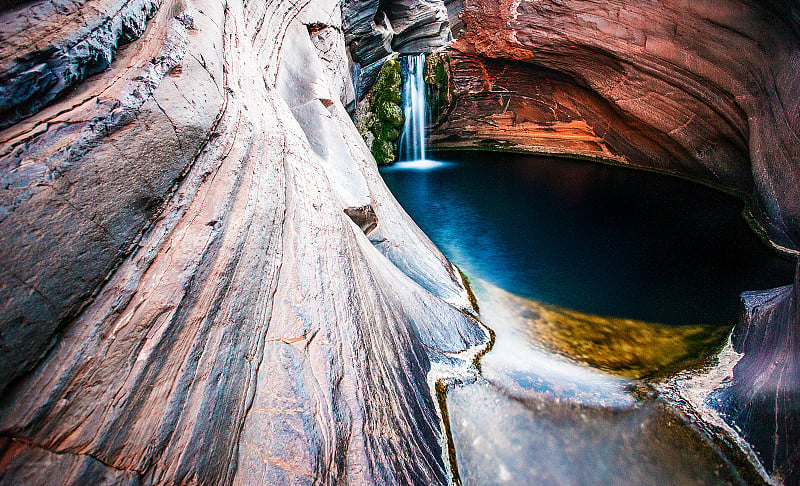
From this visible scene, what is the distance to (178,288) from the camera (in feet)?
6.05

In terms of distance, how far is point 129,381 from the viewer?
1567 mm

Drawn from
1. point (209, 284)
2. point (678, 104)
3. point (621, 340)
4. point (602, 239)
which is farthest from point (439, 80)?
point (209, 284)

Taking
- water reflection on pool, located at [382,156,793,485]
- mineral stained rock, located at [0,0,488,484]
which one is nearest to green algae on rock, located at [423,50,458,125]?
water reflection on pool, located at [382,156,793,485]

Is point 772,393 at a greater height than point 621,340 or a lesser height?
greater

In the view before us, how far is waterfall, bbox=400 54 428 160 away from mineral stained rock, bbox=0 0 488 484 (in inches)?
407

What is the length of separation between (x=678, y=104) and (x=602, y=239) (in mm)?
4162

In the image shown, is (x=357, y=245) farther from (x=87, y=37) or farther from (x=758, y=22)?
(x=758, y=22)

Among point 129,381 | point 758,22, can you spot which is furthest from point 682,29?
point 129,381

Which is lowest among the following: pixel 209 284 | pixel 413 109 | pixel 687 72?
pixel 209 284

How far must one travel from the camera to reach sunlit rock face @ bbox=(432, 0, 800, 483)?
327 cm

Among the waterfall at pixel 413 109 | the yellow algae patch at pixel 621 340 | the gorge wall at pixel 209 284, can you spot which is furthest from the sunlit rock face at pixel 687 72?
the gorge wall at pixel 209 284

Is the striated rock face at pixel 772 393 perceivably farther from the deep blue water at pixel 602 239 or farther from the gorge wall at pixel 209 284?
the deep blue water at pixel 602 239

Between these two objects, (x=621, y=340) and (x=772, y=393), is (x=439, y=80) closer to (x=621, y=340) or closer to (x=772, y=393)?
(x=621, y=340)

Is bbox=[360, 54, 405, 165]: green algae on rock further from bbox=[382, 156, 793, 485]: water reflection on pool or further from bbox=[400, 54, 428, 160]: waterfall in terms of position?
bbox=[382, 156, 793, 485]: water reflection on pool
